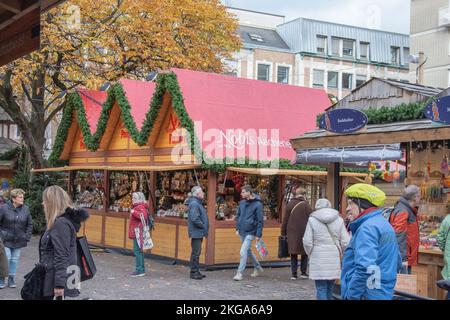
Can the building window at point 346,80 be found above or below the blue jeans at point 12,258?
above

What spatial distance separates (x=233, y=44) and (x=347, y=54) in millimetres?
25762

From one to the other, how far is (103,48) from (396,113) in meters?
13.9

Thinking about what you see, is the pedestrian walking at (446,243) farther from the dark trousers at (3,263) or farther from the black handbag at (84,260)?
the dark trousers at (3,263)

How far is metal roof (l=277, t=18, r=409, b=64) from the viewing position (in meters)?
46.3

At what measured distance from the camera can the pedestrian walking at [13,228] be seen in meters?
10.3

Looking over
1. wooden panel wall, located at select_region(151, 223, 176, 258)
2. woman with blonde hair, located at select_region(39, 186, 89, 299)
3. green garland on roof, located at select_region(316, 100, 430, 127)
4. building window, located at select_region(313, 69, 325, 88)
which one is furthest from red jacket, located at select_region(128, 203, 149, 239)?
building window, located at select_region(313, 69, 325, 88)

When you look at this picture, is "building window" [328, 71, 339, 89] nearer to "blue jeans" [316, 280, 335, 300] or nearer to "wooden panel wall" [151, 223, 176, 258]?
"wooden panel wall" [151, 223, 176, 258]

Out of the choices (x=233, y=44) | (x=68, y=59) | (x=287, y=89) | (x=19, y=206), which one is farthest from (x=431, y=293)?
(x=233, y=44)

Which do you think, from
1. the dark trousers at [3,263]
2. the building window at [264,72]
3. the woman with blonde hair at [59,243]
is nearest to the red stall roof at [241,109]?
the dark trousers at [3,263]

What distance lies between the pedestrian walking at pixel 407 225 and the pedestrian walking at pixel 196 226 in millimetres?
4373

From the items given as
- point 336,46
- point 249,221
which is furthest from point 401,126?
point 336,46

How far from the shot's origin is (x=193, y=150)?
1296cm

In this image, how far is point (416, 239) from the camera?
28.5ft

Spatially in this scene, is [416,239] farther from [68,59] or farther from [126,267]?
[68,59]
